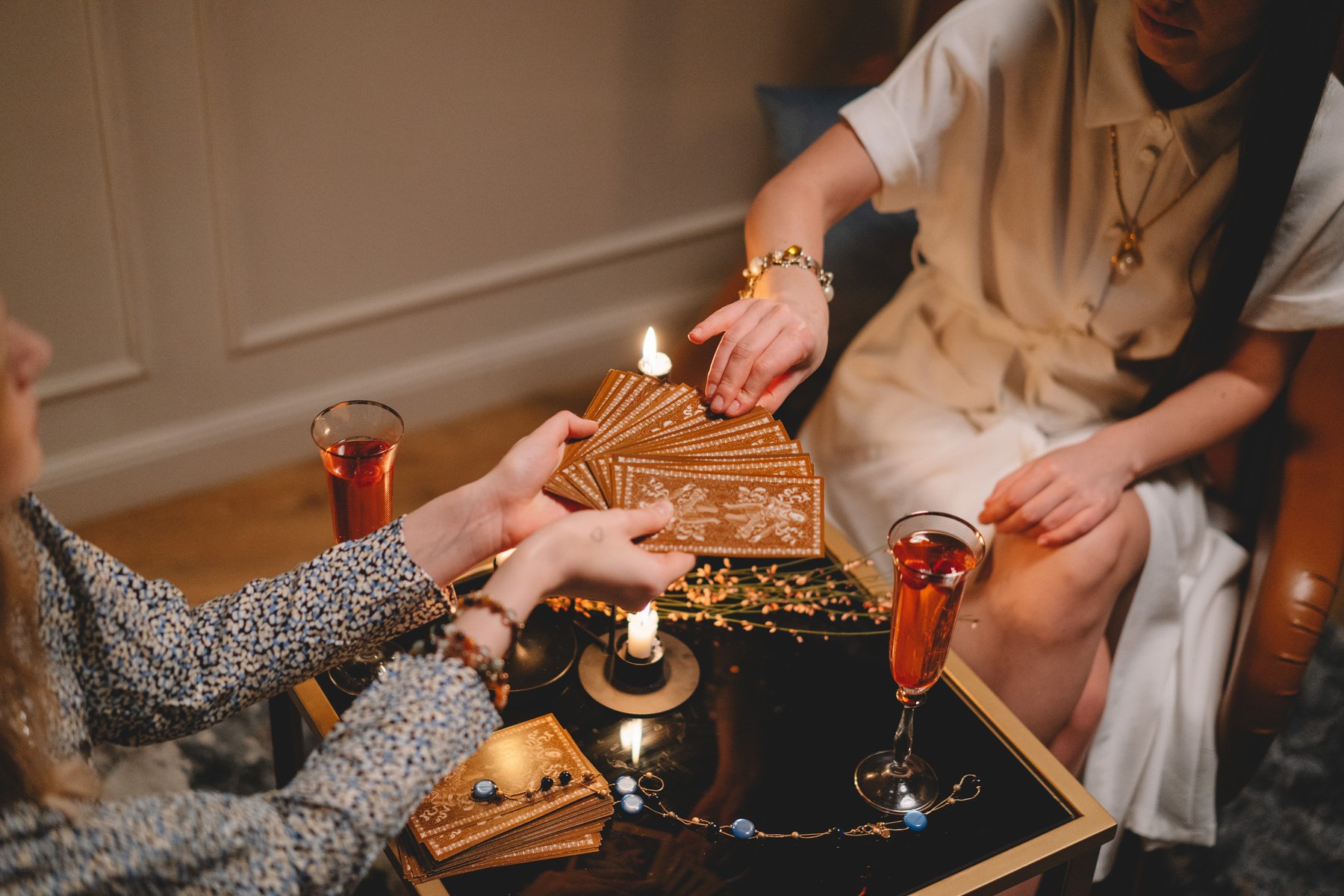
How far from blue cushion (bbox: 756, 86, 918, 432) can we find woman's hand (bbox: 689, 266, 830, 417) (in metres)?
0.65

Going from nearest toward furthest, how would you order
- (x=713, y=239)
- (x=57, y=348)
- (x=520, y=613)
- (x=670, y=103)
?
(x=520, y=613)
(x=57, y=348)
(x=670, y=103)
(x=713, y=239)

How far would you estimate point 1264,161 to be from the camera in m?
1.87

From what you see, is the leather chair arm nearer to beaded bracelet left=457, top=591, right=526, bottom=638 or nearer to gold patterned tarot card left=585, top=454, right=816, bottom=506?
gold patterned tarot card left=585, top=454, right=816, bottom=506

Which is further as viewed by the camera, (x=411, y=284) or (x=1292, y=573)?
(x=411, y=284)

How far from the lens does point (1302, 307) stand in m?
1.96

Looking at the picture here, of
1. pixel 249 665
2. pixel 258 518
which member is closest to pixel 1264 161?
pixel 249 665

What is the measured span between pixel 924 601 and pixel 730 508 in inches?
11.0

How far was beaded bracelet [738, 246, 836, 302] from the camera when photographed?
6.68 ft

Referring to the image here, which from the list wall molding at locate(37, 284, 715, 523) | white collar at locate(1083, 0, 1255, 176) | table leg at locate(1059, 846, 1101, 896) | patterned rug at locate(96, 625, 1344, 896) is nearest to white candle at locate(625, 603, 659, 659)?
table leg at locate(1059, 846, 1101, 896)

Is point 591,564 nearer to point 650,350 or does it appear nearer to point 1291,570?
point 650,350

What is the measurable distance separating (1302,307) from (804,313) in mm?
791

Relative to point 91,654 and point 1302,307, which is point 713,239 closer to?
point 1302,307

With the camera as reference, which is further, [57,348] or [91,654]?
[57,348]

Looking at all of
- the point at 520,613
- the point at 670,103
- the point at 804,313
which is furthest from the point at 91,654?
the point at 670,103
